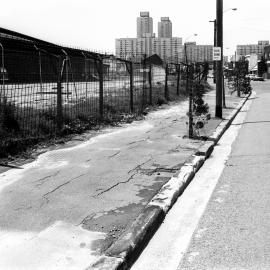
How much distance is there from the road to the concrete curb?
85 mm

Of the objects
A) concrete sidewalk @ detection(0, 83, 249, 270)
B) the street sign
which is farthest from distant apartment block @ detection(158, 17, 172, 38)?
concrete sidewalk @ detection(0, 83, 249, 270)

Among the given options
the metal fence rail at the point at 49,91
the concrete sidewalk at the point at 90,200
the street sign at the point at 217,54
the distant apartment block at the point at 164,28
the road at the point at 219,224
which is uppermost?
the distant apartment block at the point at 164,28

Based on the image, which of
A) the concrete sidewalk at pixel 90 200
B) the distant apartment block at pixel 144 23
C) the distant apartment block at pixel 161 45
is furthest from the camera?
the distant apartment block at pixel 144 23

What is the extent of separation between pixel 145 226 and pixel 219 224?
91 cm

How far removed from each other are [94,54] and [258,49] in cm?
19429

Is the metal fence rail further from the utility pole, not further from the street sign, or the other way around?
the street sign

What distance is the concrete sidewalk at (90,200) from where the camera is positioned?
4.30 m

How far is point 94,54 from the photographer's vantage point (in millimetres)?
13758

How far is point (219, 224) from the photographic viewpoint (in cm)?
533

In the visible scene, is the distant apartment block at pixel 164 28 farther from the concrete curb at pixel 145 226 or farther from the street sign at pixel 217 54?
the concrete curb at pixel 145 226

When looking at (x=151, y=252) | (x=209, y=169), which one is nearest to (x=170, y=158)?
(x=209, y=169)

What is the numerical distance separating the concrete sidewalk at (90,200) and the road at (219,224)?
0.18 m

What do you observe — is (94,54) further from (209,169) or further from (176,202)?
(176,202)

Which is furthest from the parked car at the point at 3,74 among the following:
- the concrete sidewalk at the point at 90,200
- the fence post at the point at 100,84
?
the fence post at the point at 100,84
